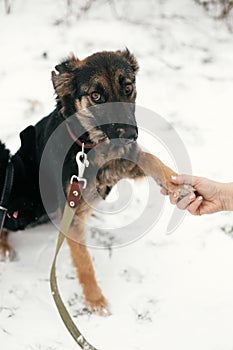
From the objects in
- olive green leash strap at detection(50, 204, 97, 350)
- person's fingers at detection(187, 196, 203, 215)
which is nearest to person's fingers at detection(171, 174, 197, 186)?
person's fingers at detection(187, 196, 203, 215)

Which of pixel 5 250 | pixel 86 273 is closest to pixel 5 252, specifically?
pixel 5 250

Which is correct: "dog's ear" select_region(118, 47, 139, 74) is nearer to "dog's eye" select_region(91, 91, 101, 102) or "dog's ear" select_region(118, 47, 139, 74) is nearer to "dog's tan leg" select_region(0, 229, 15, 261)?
"dog's eye" select_region(91, 91, 101, 102)

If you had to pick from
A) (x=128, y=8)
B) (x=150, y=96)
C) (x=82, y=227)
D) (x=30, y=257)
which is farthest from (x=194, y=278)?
(x=128, y=8)

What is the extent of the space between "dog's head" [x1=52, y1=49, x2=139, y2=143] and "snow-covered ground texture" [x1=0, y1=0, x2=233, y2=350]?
3.62 feet

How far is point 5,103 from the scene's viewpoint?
457 centimetres

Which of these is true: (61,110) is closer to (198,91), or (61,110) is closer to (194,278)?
(194,278)

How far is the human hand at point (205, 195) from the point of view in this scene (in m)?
2.86

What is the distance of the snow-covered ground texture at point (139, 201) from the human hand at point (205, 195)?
27.8 inches

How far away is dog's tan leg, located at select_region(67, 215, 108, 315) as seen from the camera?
3262mm

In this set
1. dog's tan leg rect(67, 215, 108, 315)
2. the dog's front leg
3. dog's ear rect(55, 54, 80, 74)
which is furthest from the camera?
dog's tan leg rect(67, 215, 108, 315)

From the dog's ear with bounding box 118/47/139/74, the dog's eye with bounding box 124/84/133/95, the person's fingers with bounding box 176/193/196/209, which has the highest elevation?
the dog's ear with bounding box 118/47/139/74

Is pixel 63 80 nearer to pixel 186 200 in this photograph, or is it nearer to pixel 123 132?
pixel 123 132

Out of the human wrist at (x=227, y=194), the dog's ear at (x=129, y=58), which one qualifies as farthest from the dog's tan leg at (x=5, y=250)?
the human wrist at (x=227, y=194)

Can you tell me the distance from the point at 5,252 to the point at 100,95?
146 centimetres
